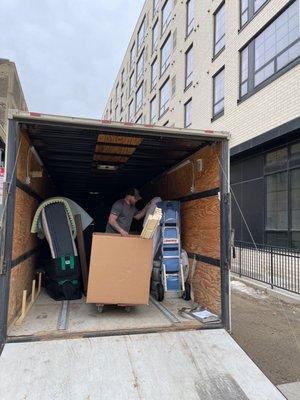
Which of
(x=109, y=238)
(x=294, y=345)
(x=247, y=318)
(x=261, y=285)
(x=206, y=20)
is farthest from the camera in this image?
(x=206, y=20)

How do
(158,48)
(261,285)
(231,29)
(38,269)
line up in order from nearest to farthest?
(38,269)
(261,285)
(231,29)
(158,48)

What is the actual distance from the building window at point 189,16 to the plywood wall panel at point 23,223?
17904mm

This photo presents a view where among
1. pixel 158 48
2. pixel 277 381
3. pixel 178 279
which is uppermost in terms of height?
pixel 158 48

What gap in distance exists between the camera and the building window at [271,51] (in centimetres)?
1113

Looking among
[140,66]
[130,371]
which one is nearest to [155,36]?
[140,66]

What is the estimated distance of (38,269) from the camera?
5.92 m

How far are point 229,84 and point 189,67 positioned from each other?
6123 millimetres

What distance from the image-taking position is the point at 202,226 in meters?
5.01

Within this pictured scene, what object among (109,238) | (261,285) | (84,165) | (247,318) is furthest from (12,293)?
(261,285)

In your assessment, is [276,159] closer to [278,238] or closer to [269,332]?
[278,238]

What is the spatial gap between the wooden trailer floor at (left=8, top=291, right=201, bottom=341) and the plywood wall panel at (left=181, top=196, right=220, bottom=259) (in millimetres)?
862

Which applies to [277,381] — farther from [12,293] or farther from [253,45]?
[253,45]

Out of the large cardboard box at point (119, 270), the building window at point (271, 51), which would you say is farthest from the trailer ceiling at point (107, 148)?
the building window at point (271, 51)

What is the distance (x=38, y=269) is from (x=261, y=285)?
5.36m
